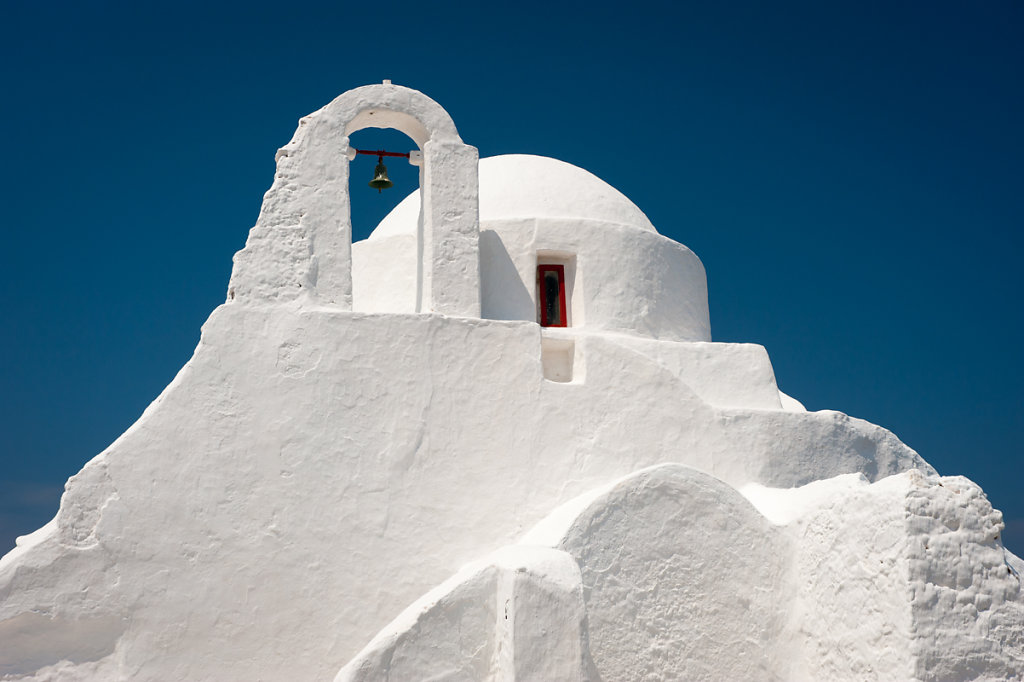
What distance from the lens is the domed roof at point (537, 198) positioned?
13.0 m

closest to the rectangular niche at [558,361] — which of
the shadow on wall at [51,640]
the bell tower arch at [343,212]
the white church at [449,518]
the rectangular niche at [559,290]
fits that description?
the white church at [449,518]

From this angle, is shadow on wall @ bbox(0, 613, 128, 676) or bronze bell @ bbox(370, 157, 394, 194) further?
bronze bell @ bbox(370, 157, 394, 194)

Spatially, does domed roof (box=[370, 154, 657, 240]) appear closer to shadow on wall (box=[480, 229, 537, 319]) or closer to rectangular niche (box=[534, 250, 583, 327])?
shadow on wall (box=[480, 229, 537, 319])

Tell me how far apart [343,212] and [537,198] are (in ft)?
10.4

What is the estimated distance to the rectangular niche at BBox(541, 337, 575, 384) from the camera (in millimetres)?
11516

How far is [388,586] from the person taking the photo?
382 inches

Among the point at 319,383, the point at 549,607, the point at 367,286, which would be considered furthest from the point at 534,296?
the point at 549,607

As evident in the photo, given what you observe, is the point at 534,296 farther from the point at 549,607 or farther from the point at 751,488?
the point at 549,607

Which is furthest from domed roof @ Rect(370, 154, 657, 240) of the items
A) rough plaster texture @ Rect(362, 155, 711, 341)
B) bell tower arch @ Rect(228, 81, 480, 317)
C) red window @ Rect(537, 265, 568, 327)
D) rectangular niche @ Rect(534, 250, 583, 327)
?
bell tower arch @ Rect(228, 81, 480, 317)

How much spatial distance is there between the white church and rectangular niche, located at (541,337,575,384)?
40mm

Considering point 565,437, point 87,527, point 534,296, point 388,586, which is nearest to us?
point 87,527

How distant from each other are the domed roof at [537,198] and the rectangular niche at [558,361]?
77.6 inches

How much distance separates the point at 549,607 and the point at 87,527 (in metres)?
4.03

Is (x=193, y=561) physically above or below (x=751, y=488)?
below
